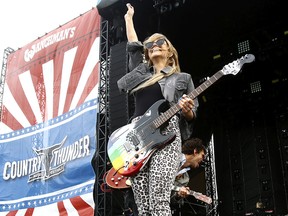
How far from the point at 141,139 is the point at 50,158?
6188 millimetres

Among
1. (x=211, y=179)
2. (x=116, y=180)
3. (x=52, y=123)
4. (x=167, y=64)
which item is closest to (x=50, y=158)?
(x=52, y=123)

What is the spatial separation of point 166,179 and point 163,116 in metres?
0.29

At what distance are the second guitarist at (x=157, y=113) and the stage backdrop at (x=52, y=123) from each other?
16.6 feet

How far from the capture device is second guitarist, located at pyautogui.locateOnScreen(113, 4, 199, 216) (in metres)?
1.83

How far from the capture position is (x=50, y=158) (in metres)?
7.86

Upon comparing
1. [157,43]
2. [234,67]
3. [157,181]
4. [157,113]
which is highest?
[157,43]

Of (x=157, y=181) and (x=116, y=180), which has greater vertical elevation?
(x=116, y=180)

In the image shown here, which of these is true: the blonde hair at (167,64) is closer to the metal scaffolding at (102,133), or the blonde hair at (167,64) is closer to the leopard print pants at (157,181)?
the leopard print pants at (157,181)

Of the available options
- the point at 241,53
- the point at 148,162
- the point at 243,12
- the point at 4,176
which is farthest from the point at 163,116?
the point at 4,176

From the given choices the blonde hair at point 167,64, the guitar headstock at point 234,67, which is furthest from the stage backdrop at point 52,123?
the guitar headstock at point 234,67

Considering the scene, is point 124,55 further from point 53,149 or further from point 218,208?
point 218,208

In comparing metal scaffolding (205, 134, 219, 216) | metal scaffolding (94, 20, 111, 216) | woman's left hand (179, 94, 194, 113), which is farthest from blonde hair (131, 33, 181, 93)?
metal scaffolding (205, 134, 219, 216)

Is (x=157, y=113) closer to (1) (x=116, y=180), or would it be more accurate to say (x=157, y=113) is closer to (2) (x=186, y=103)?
(2) (x=186, y=103)

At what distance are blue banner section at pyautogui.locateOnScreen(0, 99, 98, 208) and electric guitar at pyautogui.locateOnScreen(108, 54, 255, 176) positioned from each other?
16.7ft
